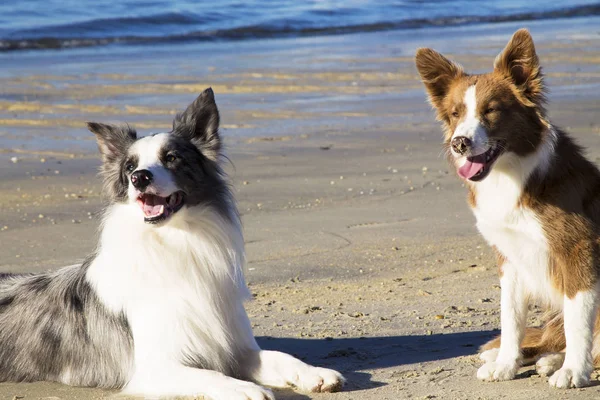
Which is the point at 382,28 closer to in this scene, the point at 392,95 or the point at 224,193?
the point at 392,95

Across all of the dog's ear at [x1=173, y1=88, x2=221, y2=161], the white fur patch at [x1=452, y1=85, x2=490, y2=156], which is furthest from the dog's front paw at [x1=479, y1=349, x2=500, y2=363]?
the dog's ear at [x1=173, y1=88, x2=221, y2=161]

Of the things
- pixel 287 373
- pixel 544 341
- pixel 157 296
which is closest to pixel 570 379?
pixel 544 341

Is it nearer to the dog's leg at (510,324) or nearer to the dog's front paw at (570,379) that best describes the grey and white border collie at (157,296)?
the dog's leg at (510,324)

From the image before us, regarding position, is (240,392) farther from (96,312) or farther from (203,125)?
(203,125)

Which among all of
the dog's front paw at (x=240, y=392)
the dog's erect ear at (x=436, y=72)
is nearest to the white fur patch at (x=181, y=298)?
the dog's front paw at (x=240, y=392)

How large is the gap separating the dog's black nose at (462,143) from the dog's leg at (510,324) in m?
0.72

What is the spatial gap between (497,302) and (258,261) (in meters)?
2.03

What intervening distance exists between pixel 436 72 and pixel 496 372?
5.34 ft

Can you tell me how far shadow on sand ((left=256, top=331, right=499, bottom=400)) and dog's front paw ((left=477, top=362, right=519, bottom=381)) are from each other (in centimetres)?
44

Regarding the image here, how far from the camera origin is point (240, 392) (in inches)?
178

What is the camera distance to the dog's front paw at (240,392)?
450 cm

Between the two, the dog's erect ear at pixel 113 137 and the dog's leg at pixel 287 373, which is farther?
the dog's erect ear at pixel 113 137

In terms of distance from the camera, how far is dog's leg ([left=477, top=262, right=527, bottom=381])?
15.8ft

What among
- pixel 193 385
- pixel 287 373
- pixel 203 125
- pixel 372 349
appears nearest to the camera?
pixel 193 385
